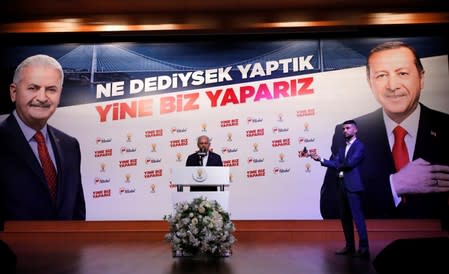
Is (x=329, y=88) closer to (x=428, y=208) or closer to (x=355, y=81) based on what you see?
(x=355, y=81)

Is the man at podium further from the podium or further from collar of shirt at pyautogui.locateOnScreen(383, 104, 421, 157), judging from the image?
collar of shirt at pyautogui.locateOnScreen(383, 104, 421, 157)

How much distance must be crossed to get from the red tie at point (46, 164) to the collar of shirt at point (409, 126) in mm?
5550

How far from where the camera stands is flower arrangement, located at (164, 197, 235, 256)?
162 inches

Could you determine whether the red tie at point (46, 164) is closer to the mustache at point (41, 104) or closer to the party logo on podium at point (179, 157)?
the mustache at point (41, 104)

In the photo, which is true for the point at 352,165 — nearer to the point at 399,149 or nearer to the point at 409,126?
A: the point at 399,149

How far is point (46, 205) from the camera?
271 inches

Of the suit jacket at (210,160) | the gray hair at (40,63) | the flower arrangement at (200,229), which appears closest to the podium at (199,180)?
the flower arrangement at (200,229)

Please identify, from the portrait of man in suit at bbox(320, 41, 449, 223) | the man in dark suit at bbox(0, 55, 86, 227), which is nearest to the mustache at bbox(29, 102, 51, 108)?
the man in dark suit at bbox(0, 55, 86, 227)

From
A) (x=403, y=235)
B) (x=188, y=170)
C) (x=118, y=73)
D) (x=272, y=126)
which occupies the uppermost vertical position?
(x=118, y=73)

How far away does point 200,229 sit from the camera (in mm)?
4125

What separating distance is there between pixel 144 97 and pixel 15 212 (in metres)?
2.81

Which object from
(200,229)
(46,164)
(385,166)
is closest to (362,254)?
(200,229)

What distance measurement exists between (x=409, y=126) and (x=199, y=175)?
409cm

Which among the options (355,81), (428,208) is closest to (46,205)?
(355,81)
